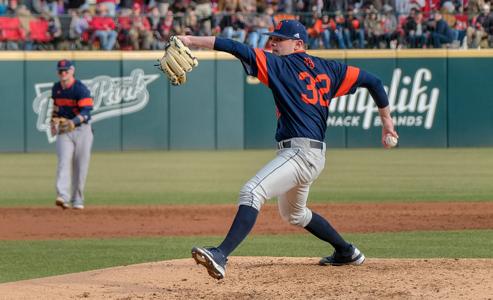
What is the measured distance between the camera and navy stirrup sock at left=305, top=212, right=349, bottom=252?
768 cm

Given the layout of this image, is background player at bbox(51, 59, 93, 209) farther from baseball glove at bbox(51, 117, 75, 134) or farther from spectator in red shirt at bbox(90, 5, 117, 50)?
spectator in red shirt at bbox(90, 5, 117, 50)

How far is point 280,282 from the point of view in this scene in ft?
23.4

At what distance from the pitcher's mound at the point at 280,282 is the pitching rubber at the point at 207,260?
333 millimetres

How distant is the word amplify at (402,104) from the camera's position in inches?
1019

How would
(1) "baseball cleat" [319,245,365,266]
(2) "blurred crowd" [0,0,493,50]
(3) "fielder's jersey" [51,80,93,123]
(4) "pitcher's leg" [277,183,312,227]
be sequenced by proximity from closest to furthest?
1. (4) "pitcher's leg" [277,183,312,227]
2. (1) "baseball cleat" [319,245,365,266]
3. (3) "fielder's jersey" [51,80,93,123]
4. (2) "blurred crowd" [0,0,493,50]

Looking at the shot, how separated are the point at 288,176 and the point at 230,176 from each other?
1221 cm

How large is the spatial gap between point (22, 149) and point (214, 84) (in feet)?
15.5

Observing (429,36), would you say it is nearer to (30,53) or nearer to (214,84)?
(214,84)

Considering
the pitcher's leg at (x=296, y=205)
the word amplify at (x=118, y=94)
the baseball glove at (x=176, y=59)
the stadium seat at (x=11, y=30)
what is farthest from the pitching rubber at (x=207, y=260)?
the stadium seat at (x=11, y=30)

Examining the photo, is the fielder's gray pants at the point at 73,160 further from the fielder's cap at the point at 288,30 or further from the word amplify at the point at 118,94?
the word amplify at the point at 118,94

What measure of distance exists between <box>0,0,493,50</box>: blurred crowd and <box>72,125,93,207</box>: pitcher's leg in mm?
11460

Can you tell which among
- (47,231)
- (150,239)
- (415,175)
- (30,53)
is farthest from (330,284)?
(30,53)

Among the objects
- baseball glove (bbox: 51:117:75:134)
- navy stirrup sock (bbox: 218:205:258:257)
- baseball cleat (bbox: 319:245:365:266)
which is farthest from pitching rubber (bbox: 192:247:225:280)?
baseball glove (bbox: 51:117:75:134)

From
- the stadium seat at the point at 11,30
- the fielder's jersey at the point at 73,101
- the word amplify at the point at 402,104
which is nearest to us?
the fielder's jersey at the point at 73,101
